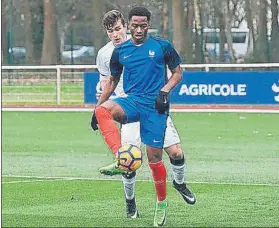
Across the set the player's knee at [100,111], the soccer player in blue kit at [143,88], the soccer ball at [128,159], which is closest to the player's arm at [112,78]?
the soccer player in blue kit at [143,88]

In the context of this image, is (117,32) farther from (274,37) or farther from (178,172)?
(274,37)

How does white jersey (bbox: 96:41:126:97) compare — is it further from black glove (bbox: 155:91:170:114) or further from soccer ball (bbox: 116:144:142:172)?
soccer ball (bbox: 116:144:142:172)

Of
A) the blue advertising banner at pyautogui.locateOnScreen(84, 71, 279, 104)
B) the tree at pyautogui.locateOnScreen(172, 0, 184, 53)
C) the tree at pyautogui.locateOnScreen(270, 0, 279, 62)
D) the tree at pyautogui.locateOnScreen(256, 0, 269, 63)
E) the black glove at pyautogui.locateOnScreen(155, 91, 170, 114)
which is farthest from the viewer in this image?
the tree at pyautogui.locateOnScreen(172, 0, 184, 53)

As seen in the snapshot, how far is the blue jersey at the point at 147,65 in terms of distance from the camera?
9469 millimetres

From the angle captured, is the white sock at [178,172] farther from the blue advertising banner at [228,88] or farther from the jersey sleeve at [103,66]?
the blue advertising banner at [228,88]

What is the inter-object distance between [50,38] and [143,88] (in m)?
34.0

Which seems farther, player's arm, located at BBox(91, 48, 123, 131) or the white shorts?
the white shorts

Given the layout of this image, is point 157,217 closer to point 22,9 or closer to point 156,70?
point 156,70

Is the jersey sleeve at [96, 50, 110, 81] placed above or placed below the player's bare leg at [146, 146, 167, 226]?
above

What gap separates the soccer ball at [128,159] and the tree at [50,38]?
3063cm

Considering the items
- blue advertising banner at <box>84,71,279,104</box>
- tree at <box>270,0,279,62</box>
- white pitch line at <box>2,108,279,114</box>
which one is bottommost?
white pitch line at <box>2,108,279,114</box>

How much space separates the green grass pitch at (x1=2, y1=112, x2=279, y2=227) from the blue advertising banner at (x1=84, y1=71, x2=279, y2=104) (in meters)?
3.58

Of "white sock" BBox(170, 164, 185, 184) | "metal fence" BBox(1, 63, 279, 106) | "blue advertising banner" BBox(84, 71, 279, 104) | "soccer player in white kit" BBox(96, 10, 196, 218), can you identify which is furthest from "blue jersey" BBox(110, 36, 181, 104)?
"metal fence" BBox(1, 63, 279, 106)

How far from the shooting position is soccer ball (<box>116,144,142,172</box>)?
915 centimetres
